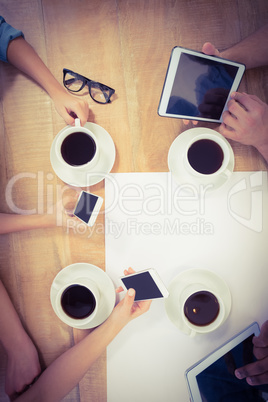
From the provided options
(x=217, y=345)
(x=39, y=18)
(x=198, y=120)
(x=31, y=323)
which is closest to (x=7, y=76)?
(x=39, y=18)

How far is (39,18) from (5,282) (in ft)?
2.71

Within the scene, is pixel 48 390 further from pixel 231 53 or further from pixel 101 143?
pixel 231 53

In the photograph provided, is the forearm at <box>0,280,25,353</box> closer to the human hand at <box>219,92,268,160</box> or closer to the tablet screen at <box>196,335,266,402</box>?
the tablet screen at <box>196,335,266,402</box>

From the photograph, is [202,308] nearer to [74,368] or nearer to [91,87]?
[74,368]

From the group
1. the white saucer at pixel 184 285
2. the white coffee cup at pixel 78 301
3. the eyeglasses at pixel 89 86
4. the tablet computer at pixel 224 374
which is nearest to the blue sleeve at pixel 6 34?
the eyeglasses at pixel 89 86

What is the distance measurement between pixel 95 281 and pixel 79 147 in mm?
383

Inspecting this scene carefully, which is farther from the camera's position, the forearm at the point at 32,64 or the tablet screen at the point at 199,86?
the forearm at the point at 32,64

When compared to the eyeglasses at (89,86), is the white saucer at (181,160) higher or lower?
lower

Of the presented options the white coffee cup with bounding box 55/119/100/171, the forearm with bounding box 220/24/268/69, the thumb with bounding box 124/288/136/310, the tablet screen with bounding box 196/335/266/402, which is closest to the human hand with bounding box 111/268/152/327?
the thumb with bounding box 124/288/136/310

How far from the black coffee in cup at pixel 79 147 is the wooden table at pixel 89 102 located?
11cm

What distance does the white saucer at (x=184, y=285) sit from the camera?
785mm

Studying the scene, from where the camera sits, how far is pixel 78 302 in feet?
2.52

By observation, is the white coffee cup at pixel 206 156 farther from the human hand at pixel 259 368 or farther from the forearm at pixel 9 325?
the forearm at pixel 9 325

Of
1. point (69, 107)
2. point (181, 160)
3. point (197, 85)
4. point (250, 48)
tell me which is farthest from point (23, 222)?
point (250, 48)
